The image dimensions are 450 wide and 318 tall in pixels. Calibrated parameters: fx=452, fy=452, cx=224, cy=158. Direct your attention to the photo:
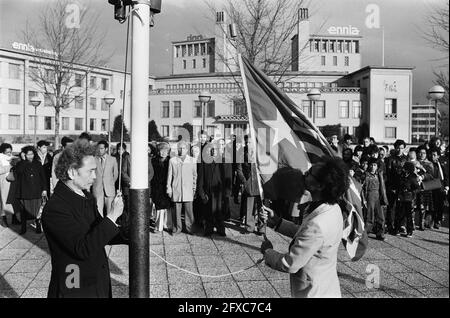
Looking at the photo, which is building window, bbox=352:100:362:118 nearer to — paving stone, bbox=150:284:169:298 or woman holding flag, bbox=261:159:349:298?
paving stone, bbox=150:284:169:298

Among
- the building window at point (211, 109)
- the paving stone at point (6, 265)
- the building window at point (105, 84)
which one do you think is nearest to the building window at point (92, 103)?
the building window at point (105, 84)

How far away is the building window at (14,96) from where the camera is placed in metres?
53.6

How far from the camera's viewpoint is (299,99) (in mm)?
57219

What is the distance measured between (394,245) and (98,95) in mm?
63248

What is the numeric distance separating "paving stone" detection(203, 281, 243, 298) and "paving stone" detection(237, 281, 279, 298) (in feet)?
0.26

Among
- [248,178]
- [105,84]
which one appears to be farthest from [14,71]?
[248,178]

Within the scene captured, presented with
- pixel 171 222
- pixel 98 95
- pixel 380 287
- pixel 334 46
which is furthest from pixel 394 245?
pixel 334 46

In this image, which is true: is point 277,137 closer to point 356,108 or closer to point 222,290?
point 222,290

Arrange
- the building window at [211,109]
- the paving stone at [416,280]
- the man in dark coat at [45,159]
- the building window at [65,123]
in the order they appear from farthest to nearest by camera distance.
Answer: the building window at [211,109] → the building window at [65,123] → the man in dark coat at [45,159] → the paving stone at [416,280]

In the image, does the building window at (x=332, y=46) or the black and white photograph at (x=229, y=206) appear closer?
the black and white photograph at (x=229, y=206)

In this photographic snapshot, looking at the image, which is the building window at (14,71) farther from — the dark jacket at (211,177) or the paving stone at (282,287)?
the paving stone at (282,287)

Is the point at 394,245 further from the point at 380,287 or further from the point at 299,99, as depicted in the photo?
the point at 299,99

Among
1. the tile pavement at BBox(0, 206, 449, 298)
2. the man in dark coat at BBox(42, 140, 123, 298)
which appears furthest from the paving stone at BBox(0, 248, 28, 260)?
the man in dark coat at BBox(42, 140, 123, 298)

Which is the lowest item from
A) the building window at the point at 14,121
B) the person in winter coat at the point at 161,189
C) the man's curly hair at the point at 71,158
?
the person in winter coat at the point at 161,189
